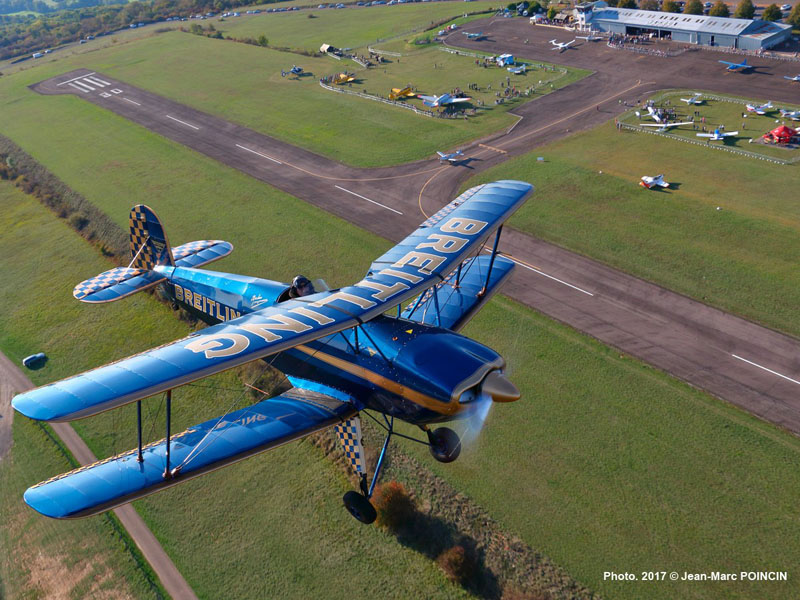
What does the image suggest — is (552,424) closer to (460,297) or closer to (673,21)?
(460,297)

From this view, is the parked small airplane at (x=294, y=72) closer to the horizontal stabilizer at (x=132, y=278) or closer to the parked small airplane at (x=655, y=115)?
the parked small airplane at (x=655, y=115)

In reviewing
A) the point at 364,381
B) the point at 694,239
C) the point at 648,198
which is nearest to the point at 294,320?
the point at 364,381

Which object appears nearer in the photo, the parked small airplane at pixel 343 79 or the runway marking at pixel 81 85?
the parked small airplane at pixel 343 79

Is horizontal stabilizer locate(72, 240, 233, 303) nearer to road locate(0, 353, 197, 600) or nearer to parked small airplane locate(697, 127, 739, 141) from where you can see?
road locate(0, 353, 197, 600)

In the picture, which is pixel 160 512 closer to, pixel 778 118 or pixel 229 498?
pixel 229 498

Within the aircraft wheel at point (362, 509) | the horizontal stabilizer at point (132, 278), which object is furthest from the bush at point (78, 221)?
the aircraft wheel at point (362, 509)

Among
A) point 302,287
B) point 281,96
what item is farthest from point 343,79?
point 302,287
